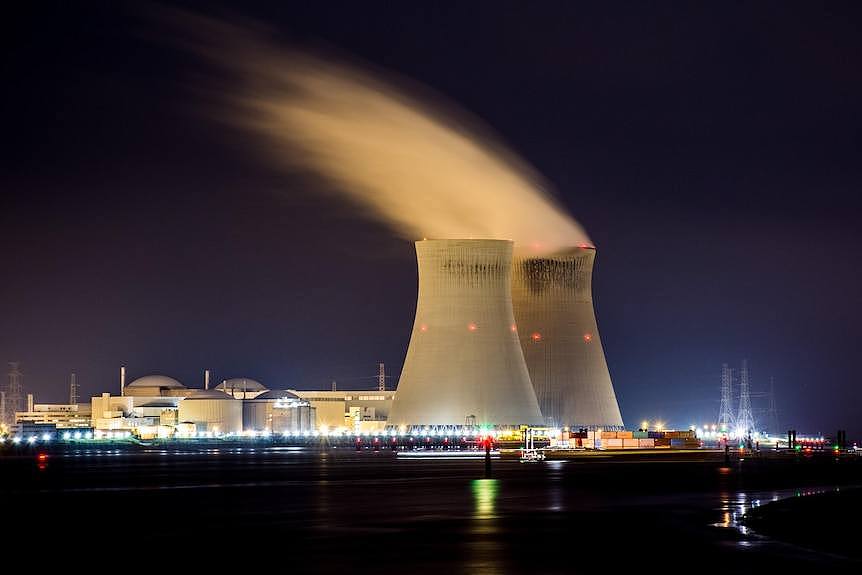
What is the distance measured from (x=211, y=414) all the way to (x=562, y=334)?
205 ft

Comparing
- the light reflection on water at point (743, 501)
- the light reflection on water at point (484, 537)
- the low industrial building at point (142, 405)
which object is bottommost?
the light reflection on water at point (743, 501)

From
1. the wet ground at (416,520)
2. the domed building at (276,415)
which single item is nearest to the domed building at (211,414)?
the domed building at (276,415)

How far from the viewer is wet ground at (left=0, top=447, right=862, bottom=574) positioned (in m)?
22.5

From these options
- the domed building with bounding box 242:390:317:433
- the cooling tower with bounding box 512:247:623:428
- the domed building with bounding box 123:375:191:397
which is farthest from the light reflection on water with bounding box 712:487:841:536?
the domed building with bounding box 123:375:191:397

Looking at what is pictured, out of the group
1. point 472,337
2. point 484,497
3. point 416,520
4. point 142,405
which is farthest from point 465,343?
point 142,405

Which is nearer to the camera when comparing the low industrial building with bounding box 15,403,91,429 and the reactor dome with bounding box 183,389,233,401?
the reactor dome with bounding box 183,389,233,401

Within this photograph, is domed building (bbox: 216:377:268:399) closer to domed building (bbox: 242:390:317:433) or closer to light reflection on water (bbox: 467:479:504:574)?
domed building (bbox: 242:390:317:433)

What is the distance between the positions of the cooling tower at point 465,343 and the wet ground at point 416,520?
40.1 meters

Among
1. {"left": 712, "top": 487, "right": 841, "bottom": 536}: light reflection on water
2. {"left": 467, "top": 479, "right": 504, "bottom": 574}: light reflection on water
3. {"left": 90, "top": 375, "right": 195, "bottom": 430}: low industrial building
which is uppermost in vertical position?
{"left": 90, "top": 375, "right": 195, "bottom": 430}: low industrial building

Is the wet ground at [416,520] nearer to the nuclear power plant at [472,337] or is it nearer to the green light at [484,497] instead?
the green light at [484,497]

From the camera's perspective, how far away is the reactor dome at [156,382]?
17825 centimetres

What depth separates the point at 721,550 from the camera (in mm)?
23812

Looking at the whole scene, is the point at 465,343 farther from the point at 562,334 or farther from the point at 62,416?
the point at 62,416

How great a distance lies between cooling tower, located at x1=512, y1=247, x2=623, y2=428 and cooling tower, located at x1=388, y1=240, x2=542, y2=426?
27.6ft
